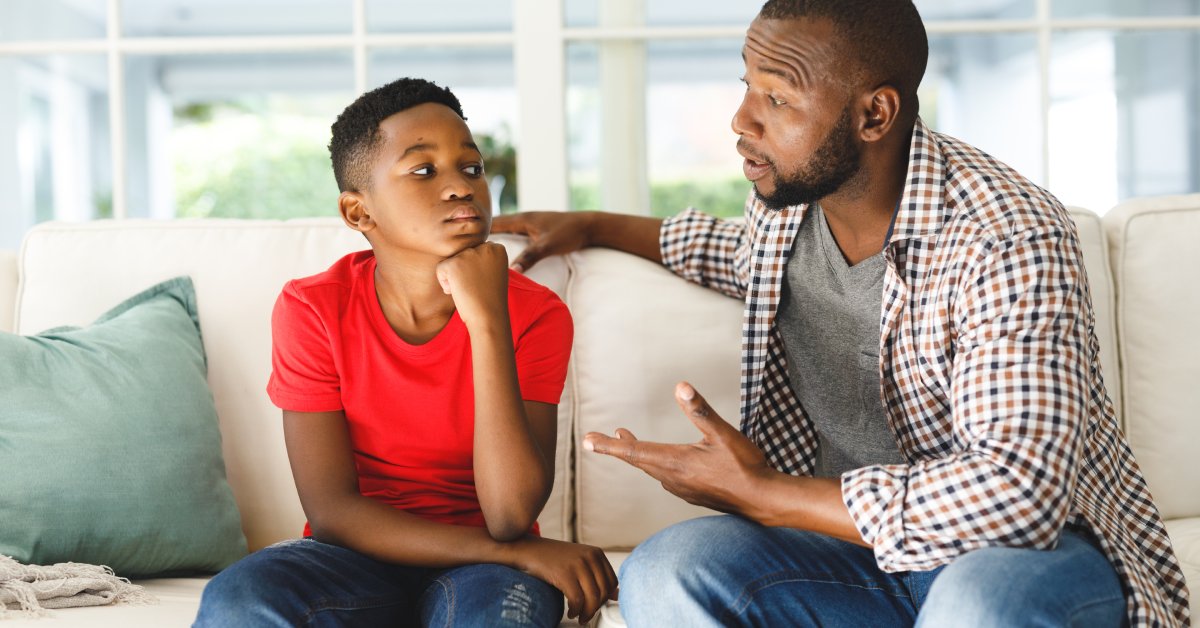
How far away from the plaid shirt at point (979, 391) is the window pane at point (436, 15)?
1.04 meters

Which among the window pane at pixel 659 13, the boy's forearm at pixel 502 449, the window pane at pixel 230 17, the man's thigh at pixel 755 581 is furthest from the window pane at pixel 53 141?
the man's thigh at pixel 755 581

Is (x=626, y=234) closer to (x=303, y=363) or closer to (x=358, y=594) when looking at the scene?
(x=303, y=363)

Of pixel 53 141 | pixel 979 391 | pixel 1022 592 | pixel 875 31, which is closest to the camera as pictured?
pixel 1022 592

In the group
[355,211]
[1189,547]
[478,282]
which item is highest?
[355,211]

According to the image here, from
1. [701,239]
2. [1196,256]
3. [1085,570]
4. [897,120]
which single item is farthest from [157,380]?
[1196,256]

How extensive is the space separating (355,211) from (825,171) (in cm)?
67

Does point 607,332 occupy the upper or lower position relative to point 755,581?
upper

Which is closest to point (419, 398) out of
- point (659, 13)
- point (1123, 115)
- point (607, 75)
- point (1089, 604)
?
point (1089, 604)

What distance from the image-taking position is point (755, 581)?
1207 mm

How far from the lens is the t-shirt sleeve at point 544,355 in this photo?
147cm

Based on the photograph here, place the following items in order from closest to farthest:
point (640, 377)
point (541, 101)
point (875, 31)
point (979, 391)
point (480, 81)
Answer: point (979, 391) → point (875, 31) → point (640, 377) → point (541, 101) → point (480, 81)

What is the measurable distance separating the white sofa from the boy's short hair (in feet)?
0.95

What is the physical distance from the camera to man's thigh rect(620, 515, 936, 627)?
1.18 m

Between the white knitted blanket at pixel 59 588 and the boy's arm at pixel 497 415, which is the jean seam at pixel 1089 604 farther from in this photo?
the white knitted blanket at pixel 59 588
